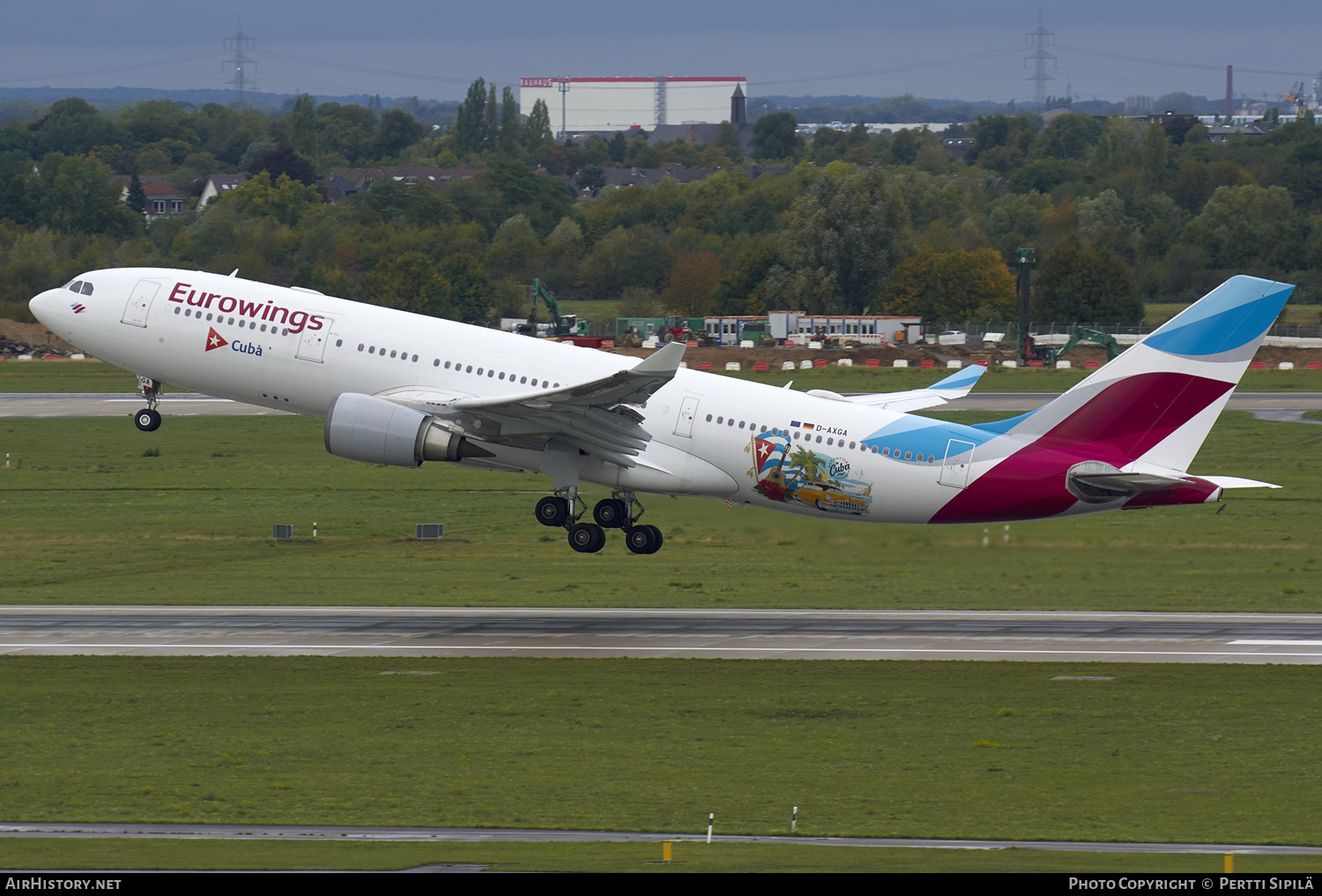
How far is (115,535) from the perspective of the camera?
232 ft

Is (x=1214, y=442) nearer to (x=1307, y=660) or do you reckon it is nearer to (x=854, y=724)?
(x=1307, y=660)

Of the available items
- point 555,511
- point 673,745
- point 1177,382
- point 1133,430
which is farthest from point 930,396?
point 673,745

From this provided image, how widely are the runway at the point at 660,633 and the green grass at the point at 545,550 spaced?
70.8 inches

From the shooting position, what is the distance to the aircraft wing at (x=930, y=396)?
55438 millimetres

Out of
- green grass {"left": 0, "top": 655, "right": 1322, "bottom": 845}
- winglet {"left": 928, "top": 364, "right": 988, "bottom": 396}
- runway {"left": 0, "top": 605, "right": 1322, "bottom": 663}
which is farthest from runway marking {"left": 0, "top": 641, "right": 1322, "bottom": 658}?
winglet {"left": 928, "top": 364, "right": 988, "bottom": 396}

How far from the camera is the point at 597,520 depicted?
54.0 m

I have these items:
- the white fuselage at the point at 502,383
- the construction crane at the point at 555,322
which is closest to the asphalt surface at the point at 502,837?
the white fuselage at the point at 502,383

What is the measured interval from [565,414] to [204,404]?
2885 inches

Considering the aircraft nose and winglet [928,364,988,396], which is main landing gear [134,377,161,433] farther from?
winglet [928,364,988,396]

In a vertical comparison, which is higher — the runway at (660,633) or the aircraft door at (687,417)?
the aircraft door at (687,417)

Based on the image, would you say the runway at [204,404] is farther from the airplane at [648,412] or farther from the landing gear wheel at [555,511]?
the landing gear wheel at [555,511]

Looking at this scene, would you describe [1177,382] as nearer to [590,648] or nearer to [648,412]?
[648,412]
